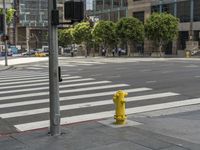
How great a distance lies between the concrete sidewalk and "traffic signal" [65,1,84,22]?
2.33 m

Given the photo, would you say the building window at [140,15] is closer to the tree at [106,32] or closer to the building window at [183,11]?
the tree at [106,32]

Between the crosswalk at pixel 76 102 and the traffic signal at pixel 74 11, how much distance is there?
3007 mm

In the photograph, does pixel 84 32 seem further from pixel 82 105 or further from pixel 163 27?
pixel 82 105

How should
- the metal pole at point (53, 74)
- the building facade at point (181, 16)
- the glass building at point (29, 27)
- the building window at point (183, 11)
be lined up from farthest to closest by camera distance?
the glass building at point (29, 27) < the building window at point (183, 11) < the building facade at point (181, 16) < the metal pole at point (53, 74)

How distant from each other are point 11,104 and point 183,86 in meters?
7.34

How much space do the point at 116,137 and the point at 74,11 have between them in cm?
259

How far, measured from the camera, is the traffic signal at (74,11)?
8789 mm

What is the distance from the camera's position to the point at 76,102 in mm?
14156

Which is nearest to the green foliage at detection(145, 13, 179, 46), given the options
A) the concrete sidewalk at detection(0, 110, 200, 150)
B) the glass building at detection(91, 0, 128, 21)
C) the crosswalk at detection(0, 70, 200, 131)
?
the glass building at detection(91, 0, 128, 21)

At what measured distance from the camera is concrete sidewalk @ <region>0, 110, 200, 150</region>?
8031mm

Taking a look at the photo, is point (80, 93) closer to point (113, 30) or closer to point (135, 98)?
point (135, 98)

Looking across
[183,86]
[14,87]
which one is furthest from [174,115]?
[14,87]

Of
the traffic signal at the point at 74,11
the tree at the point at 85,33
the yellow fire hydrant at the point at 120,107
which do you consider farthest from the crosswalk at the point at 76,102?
the tree at the point at 85,33

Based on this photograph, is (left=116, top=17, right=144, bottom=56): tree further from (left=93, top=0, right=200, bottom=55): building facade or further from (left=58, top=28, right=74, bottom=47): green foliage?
(left=58, top=28, right=74, bottom=47): green foliage
